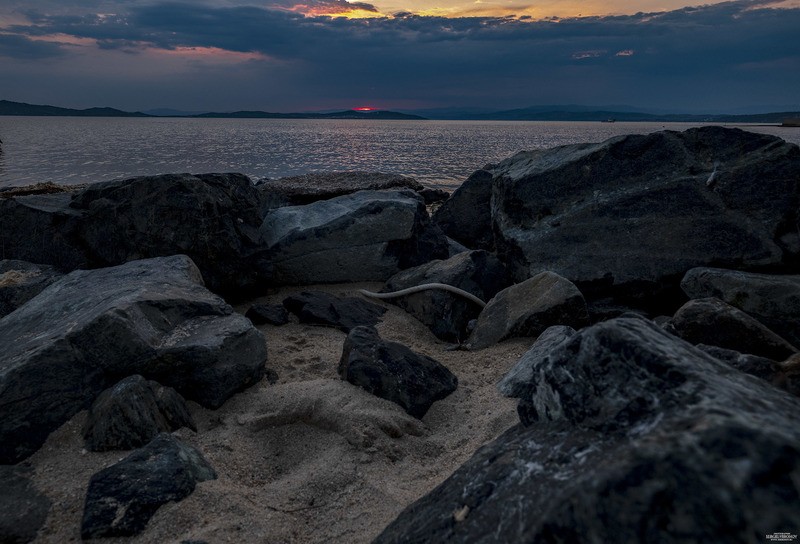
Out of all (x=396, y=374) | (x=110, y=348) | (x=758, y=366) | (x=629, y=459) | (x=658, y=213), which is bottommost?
(x=396, y=374)

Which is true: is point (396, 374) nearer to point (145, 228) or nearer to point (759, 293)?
point (759, 293)

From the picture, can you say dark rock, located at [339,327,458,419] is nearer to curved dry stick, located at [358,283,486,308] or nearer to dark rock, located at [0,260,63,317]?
curved dry stick, located at [358,283,486,308]

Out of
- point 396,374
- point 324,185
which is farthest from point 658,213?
point 324,185

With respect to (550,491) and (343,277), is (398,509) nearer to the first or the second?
(550,491)

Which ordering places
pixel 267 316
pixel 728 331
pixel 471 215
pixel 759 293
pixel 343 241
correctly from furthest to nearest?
pixel 471 215, pixel 343 241, pixel 267 316, pixel 759 293, pixel 728 331

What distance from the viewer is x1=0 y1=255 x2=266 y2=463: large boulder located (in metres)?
3.39

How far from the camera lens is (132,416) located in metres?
3.32

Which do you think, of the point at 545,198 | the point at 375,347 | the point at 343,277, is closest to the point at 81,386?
the point at 375,347

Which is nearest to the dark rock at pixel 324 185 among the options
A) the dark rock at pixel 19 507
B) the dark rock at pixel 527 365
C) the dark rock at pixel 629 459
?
the dark rock at pixel 527 365

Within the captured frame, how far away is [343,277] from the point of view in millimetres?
7246

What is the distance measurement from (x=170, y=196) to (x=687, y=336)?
553 cm

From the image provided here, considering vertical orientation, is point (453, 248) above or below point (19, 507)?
below

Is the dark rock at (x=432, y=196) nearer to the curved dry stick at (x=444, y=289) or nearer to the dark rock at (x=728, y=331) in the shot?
the curved dry stick at (x=444, y=289)

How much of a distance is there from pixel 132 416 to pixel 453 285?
12.1ft
